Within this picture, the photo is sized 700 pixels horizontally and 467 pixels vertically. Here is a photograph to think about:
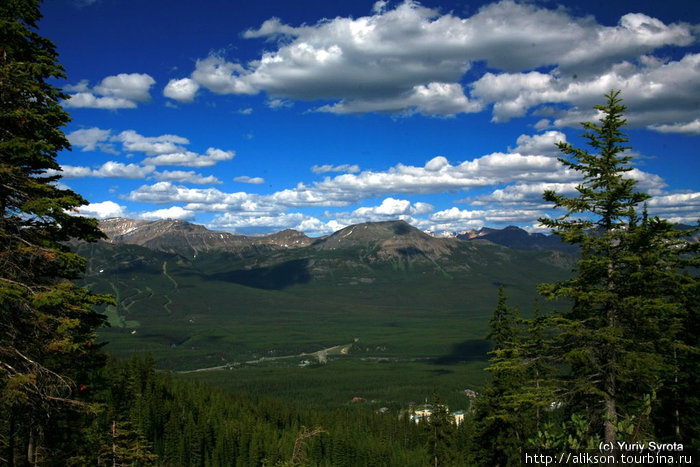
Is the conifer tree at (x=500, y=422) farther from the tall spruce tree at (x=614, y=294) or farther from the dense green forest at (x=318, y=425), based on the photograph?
the tall spruce tree at (x=614, y=294)

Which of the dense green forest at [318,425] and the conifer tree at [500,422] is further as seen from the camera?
the conifer tree at [500,422]

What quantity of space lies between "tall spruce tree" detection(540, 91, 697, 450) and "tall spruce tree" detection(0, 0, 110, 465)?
16.0 metres

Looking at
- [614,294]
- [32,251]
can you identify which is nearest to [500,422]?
[614,294]

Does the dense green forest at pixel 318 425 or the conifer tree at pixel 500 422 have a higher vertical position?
the dense green forest at pixel 318 425

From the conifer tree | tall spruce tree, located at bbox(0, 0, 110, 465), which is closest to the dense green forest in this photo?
tall spruce tree, located at bbox(0, 0, 110, 465)

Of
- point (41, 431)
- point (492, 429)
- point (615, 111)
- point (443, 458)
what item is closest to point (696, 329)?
point (615, 111)

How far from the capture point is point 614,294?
54.7ft

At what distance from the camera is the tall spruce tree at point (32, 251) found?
1348 centimetres

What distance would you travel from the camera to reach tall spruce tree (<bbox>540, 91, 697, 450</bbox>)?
1631 cm

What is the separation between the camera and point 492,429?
39281mm

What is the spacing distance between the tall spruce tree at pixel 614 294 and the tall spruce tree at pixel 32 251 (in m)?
16.0

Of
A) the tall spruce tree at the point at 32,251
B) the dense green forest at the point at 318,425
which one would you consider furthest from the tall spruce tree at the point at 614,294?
the tall spruce tree at the point at 32,251

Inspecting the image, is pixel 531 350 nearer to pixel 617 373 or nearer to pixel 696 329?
pixel 617 373

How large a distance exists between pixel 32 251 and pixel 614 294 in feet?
60.5
